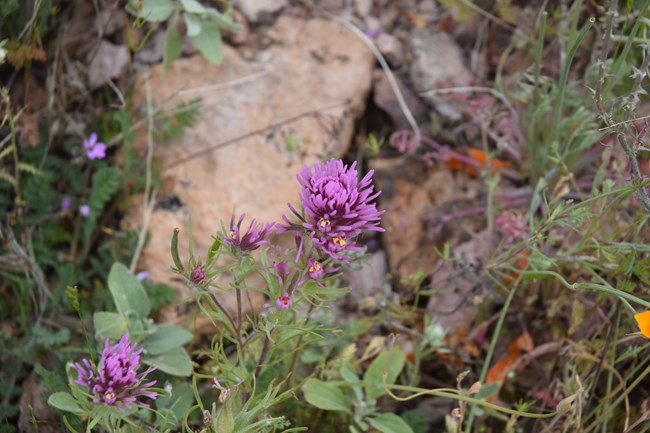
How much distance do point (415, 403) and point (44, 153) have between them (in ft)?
5.53

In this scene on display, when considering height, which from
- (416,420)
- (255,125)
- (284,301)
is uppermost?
(284,301)

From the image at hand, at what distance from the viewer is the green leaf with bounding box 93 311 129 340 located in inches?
84.0

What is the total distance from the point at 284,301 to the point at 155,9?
58.6 inches

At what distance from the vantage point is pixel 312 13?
3.28 m

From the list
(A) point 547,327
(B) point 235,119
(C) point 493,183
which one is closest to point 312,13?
(B) point 235,119

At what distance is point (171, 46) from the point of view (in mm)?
2844

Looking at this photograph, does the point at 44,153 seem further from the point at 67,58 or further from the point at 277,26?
the point at 277,26

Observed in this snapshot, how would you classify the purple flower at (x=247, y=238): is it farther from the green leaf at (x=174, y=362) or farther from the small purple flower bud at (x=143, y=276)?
the small purple flower bud at (x=143, y=276)

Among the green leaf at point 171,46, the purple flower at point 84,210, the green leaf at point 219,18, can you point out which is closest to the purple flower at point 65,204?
the purple flower at point 84,210

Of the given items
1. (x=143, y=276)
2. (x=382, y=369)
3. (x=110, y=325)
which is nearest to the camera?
(x=110, y=325)

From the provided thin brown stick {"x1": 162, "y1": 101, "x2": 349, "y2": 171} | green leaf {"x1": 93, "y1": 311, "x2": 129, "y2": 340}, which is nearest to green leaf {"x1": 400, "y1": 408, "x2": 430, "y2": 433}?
green leaf {"x1": 93, "y1": 311, "x2": 129, "y2": 340}

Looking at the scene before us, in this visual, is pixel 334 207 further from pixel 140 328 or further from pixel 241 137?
pixel 241 137

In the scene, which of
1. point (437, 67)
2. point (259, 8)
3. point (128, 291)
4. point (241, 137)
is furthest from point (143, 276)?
point (437, 67)

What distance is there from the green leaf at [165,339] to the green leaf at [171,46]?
1176 mm
